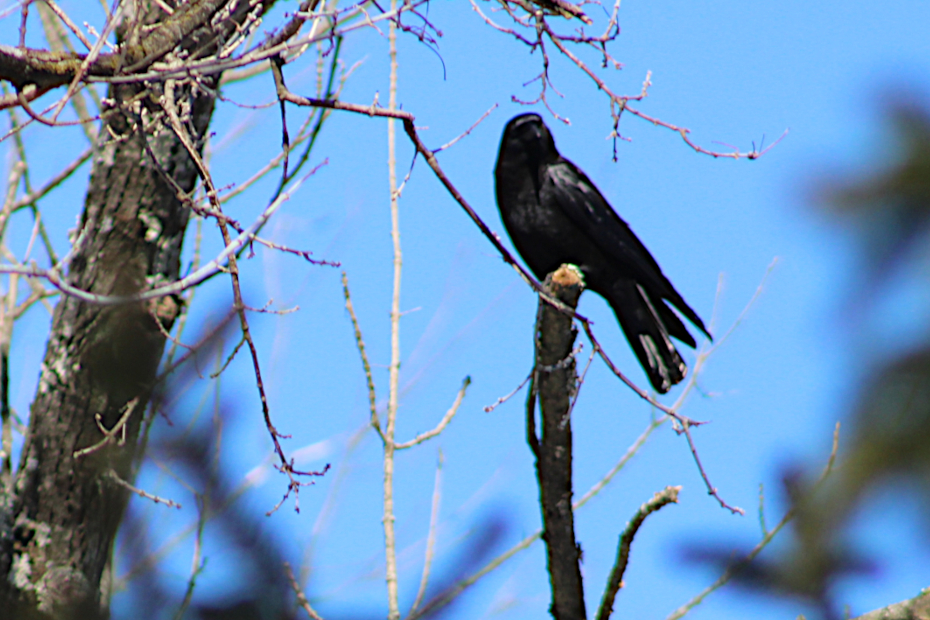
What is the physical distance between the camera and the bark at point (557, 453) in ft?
7.47

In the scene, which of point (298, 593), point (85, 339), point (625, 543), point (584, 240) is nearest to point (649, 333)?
point (584, 240)

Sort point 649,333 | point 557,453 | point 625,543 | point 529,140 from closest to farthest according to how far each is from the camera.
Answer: point 625,543, point 557,453, point 649,333, point 529,140

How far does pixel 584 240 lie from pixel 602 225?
11 centimetres

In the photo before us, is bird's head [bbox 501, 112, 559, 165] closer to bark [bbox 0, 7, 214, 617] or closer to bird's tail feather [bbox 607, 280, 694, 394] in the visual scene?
bird's tail feather [bbox 607, 280, 694, 394]

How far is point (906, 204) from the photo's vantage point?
75cm

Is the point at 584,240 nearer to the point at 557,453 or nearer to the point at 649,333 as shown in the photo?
the point at 649,333

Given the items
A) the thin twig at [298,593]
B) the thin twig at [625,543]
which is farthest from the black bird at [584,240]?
the thin twig at [298,593]

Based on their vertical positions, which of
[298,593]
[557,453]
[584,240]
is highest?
[584,240]

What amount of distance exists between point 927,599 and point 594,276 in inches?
103

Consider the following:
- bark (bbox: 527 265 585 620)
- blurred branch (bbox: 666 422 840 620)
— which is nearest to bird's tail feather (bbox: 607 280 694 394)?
→ bark (bbox: 527 265 585 620)

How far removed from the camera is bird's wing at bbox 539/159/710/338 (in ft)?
12.0

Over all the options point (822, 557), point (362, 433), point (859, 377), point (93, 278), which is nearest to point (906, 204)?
point (859, 377)

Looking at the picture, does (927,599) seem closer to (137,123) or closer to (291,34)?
(291,34)

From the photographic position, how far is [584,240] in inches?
148
